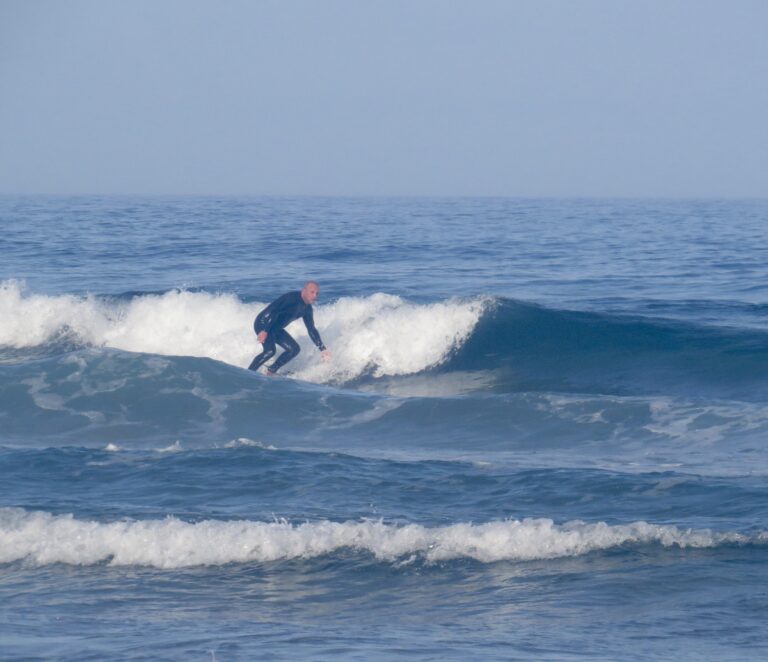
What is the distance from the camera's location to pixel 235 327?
18.4 metres

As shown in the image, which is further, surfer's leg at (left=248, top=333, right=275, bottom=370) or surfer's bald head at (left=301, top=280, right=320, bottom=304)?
surfer's leg at (left=248, top=333, right=275, bottom=370)

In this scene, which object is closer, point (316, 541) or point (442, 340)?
point (316, 541)

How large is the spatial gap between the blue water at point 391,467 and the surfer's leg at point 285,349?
1.95 ft

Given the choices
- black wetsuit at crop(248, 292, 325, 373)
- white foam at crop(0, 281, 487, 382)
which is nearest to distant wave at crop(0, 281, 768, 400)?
white foam at crop(0, 281, 487, 382)

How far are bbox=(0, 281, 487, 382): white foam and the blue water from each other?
5 centimetres

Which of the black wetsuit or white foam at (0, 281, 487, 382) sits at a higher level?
the black wetsuit

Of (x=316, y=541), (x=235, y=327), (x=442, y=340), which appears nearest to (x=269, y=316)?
(x=442, y=340)

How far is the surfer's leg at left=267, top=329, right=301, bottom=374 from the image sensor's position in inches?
552

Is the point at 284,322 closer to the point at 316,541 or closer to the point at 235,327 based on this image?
the point at 235,327

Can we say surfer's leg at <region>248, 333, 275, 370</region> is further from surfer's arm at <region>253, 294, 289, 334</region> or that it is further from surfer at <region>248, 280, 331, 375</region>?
surfer's arm at <region>253, 294, 289, 334</region>

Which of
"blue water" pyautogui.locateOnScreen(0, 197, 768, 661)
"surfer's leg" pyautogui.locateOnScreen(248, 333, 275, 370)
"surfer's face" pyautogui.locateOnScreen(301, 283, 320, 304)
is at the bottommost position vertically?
"blue water" pyautogui.locateOnScreen(0, 197, 768, 661)

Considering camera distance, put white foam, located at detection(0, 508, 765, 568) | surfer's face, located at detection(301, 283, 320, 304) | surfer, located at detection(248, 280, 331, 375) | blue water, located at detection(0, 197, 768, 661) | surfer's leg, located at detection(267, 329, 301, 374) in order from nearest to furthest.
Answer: blue water, located at detection(0, 197, 768, 661) < white foam, located at detection(0, 508, 765, 568) < surfer's face, located at detection(301, 283, 320, 304) < surfer, located at detection(248, 280, 331, 375) < surfer's leg, located at detection(267, 329, 301, 374)

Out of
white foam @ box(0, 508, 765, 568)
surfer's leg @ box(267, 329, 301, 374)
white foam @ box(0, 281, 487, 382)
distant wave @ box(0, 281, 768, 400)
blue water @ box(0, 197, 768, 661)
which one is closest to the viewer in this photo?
blue water @ box(0, 197, 768, 661)

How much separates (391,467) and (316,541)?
2127 millimetres
